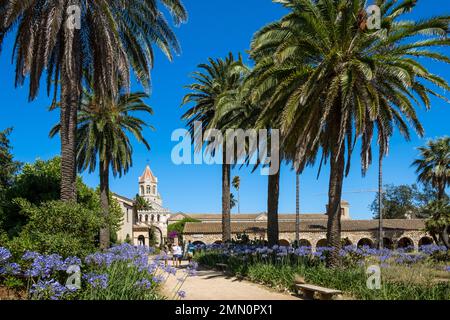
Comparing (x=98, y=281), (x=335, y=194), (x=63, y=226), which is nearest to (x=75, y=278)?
(x=98, y=281)

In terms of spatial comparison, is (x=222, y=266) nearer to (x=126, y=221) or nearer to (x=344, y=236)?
(x=344, y=236)

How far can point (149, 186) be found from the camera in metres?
106

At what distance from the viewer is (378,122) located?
13.6m

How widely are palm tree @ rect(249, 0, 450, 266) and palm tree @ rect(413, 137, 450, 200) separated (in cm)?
2960

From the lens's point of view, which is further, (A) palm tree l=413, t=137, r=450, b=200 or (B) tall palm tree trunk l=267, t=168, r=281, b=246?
(A) palm tree l=413, t=137, r=450, b=200

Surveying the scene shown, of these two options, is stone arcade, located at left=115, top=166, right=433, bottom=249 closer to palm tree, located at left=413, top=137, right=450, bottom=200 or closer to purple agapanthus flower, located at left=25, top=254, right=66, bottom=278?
palm tree, located at left=413, top=137, right=450, bottom=200

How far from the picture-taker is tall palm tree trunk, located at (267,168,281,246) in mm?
19047

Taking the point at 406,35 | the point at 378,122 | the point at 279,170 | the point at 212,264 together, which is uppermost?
the point at 406,35

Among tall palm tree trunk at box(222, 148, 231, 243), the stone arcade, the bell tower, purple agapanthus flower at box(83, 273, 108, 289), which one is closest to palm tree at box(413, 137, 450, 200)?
the stone arcade

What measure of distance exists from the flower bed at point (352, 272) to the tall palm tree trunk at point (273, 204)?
1764 millimetres

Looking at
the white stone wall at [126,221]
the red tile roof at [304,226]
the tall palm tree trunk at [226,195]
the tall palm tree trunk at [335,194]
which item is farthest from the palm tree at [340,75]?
the white stone wall at [126,221]
